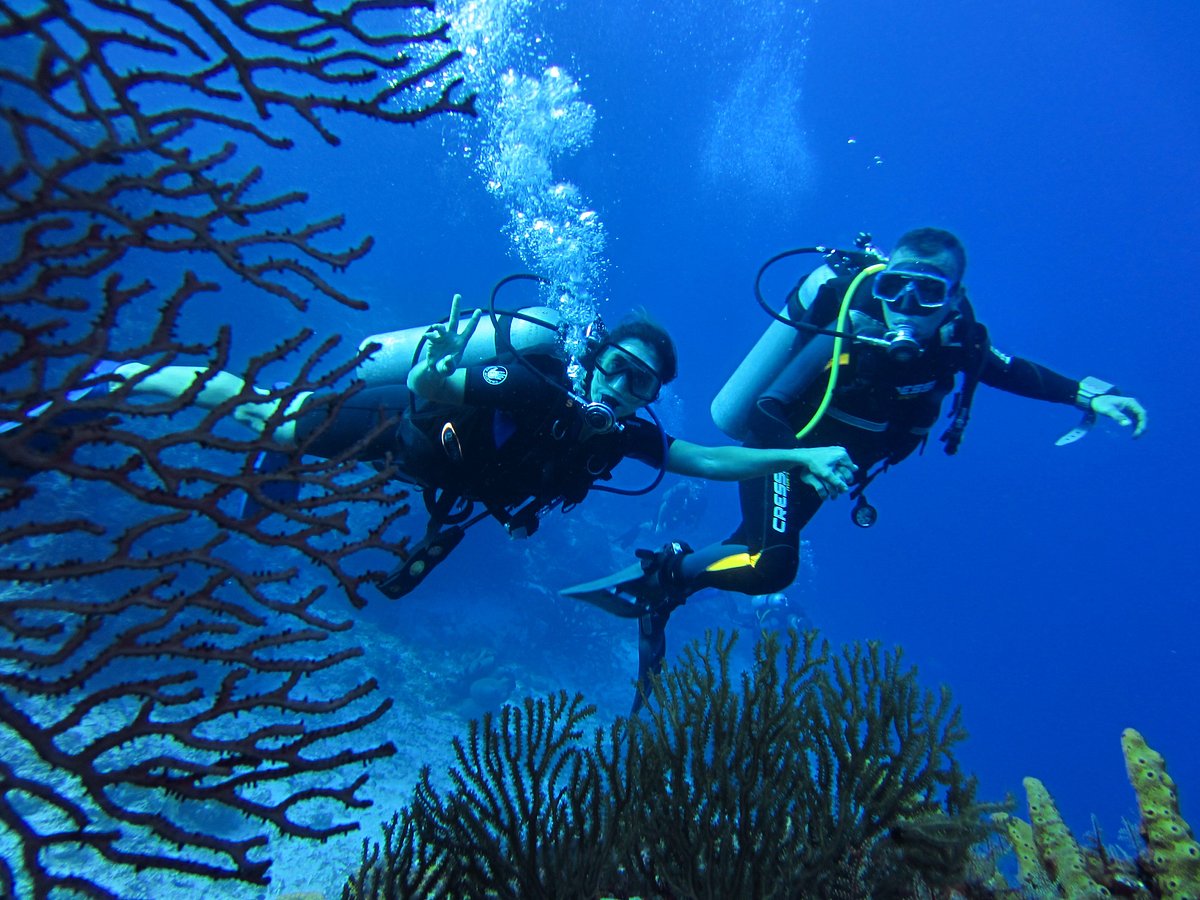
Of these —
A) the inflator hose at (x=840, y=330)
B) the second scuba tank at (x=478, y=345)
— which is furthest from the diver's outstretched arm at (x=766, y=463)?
the second scuba tank at (x=478, y=345)

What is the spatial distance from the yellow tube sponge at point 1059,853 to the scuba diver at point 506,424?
7.20 feet

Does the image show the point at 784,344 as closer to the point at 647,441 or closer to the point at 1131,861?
the point at 647,441

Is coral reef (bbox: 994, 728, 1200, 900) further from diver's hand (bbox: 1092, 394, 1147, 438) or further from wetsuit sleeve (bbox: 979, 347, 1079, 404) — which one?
wetsuit sleeve (bbox: 979, 347, 1079, 404)

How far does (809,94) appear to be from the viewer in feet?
181

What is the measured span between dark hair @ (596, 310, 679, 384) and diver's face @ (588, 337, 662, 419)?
1.3 inches

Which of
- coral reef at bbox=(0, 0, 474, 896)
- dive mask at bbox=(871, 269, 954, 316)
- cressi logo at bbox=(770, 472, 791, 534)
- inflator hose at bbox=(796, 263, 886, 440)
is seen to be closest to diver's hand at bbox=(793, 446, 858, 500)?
inflator hose at bbox=(796, 263, 886, 440)

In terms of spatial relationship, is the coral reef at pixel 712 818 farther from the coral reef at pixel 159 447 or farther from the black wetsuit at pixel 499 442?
the black wetsuit at pixel 499 442

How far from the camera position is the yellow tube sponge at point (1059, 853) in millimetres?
3109

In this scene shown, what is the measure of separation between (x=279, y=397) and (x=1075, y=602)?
102062 mm

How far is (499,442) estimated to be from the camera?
14.2 feet

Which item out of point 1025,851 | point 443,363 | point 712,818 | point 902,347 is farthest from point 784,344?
point 712,818

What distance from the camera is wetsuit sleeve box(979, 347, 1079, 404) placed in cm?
601

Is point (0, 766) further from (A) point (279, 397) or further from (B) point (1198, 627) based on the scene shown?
(B) point (1198, 627)

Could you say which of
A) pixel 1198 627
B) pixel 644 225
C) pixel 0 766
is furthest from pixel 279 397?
pixel 1198 627
